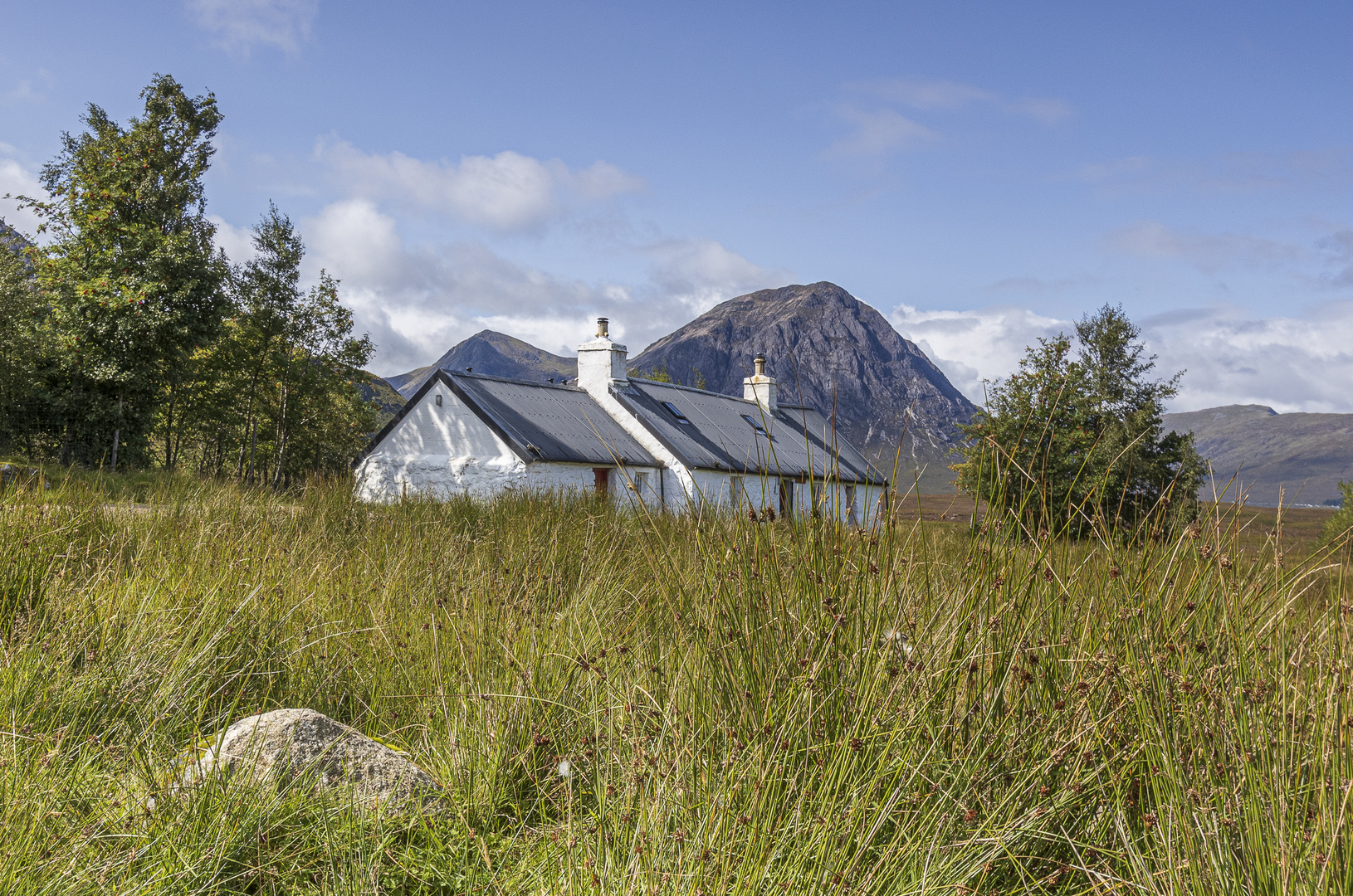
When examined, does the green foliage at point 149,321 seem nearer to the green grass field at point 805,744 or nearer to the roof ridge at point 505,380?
the roof ridge at point 505,380

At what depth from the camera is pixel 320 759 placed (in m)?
2.74

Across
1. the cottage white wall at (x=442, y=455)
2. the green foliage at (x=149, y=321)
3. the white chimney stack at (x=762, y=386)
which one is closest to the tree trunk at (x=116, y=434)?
the green foliage at (x=149, y=321)

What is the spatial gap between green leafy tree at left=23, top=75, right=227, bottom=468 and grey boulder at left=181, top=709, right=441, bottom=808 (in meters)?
23.1

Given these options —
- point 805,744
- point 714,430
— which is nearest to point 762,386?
point 714,430

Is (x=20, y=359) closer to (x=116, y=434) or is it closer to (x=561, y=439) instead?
(x=116, y=434)

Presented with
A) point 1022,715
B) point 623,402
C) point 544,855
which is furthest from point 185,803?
point 623,402

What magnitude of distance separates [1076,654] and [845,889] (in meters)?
1.22

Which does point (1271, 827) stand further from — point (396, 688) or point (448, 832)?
point (396, 688)

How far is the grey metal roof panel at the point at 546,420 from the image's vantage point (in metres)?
20.2

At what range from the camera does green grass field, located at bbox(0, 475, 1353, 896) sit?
6.67 feet

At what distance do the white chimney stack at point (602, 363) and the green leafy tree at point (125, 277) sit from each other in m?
10.5

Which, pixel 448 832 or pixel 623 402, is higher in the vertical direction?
pixel 623 402

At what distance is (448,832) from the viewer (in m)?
2.87

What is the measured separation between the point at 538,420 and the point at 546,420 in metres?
0.37
